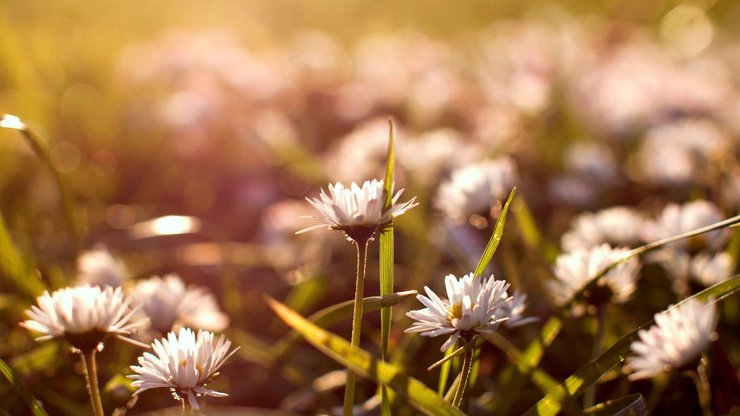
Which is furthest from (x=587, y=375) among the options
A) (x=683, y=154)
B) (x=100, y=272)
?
(x=683, y=154)

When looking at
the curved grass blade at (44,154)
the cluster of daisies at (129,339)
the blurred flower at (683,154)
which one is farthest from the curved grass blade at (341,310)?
the blurred flower at (683,154)

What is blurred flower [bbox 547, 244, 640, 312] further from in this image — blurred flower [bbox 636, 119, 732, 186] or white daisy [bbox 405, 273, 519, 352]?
blurred flower [bbox 636, 119, 732, 186]

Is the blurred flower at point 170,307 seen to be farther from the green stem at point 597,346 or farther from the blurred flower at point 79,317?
the green stem at point 597,346

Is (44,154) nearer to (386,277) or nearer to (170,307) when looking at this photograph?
(170,307)

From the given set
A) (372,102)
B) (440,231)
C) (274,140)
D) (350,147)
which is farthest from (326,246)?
(372,102)

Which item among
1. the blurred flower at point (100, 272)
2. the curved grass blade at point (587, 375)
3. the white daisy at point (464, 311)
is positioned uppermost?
the blurred flower at point (100, 272)

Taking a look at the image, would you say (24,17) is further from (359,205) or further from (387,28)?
(359,205)

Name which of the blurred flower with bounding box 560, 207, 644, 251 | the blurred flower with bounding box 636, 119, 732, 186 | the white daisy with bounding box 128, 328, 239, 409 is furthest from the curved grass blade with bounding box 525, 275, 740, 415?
the blurred flower with bounding box 636, 119, 732, 186
